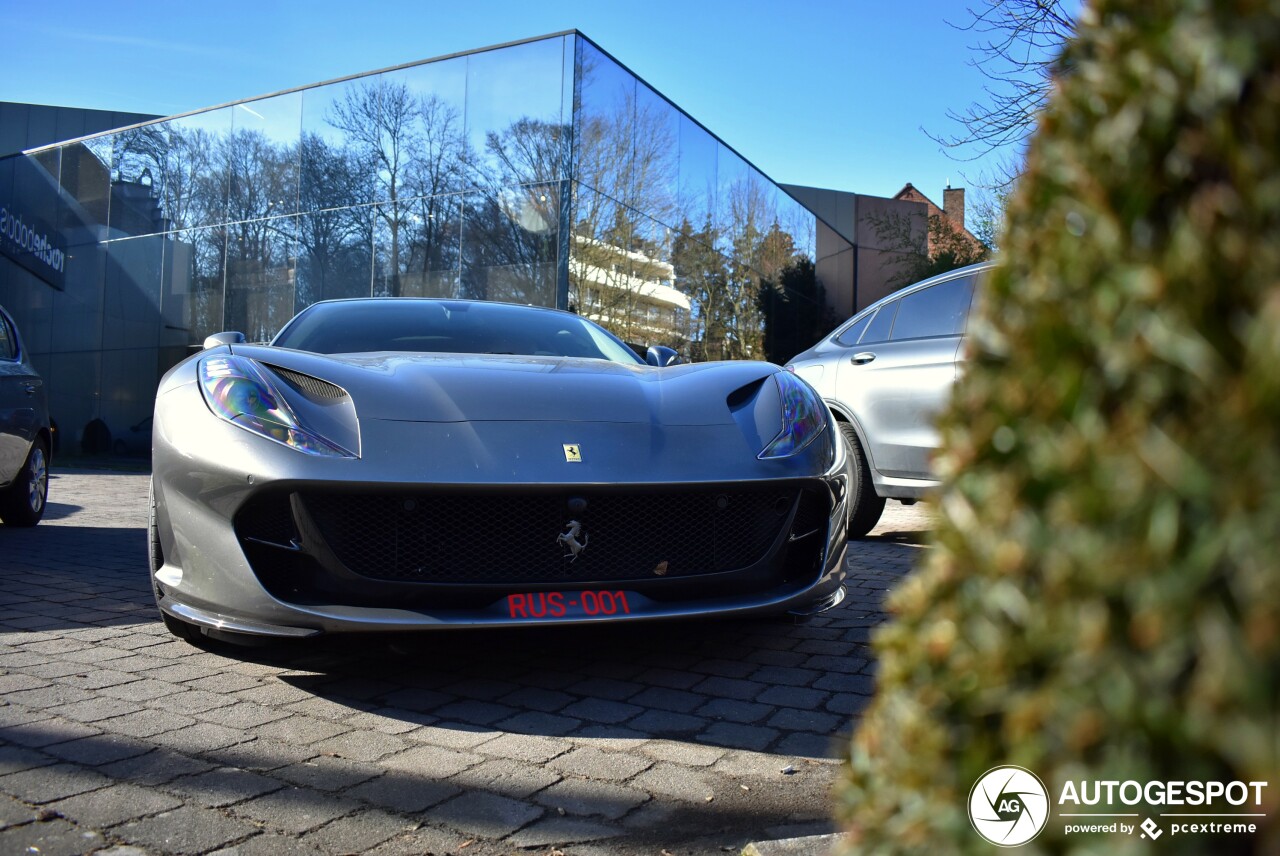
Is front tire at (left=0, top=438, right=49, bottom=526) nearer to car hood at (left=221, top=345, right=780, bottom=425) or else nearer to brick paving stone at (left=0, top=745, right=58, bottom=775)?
car hood at (left=221, top=345, right=780, bottom=425)

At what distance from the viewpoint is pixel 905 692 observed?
0.87m

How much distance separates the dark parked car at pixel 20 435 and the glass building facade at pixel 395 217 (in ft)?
22.6

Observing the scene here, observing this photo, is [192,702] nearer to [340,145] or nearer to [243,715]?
[243,715]

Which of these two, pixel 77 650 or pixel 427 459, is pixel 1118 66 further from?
pixel 77 650

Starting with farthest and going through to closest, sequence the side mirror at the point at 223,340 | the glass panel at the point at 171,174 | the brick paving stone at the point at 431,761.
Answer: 1. the glass panel at the point at 171,174
2. the side mirror at the point at 223,340
3. the brick paving stone at the point at 431,761

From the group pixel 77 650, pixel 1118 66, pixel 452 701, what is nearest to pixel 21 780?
pixel 452 701

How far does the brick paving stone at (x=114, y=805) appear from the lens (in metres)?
2.07

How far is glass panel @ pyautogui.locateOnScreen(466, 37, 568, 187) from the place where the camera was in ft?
45.1

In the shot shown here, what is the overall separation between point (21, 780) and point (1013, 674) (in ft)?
7.60

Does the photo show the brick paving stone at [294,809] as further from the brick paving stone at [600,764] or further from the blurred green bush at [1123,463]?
the blurred green bush at [1123,463]

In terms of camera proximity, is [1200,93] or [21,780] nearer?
[1200,93]

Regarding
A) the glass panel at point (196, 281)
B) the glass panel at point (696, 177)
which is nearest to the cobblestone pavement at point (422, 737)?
the glass panel at point (696, 177)

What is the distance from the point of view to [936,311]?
620 centimetres

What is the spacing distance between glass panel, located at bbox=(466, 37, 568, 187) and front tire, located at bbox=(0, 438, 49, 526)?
7.84m
